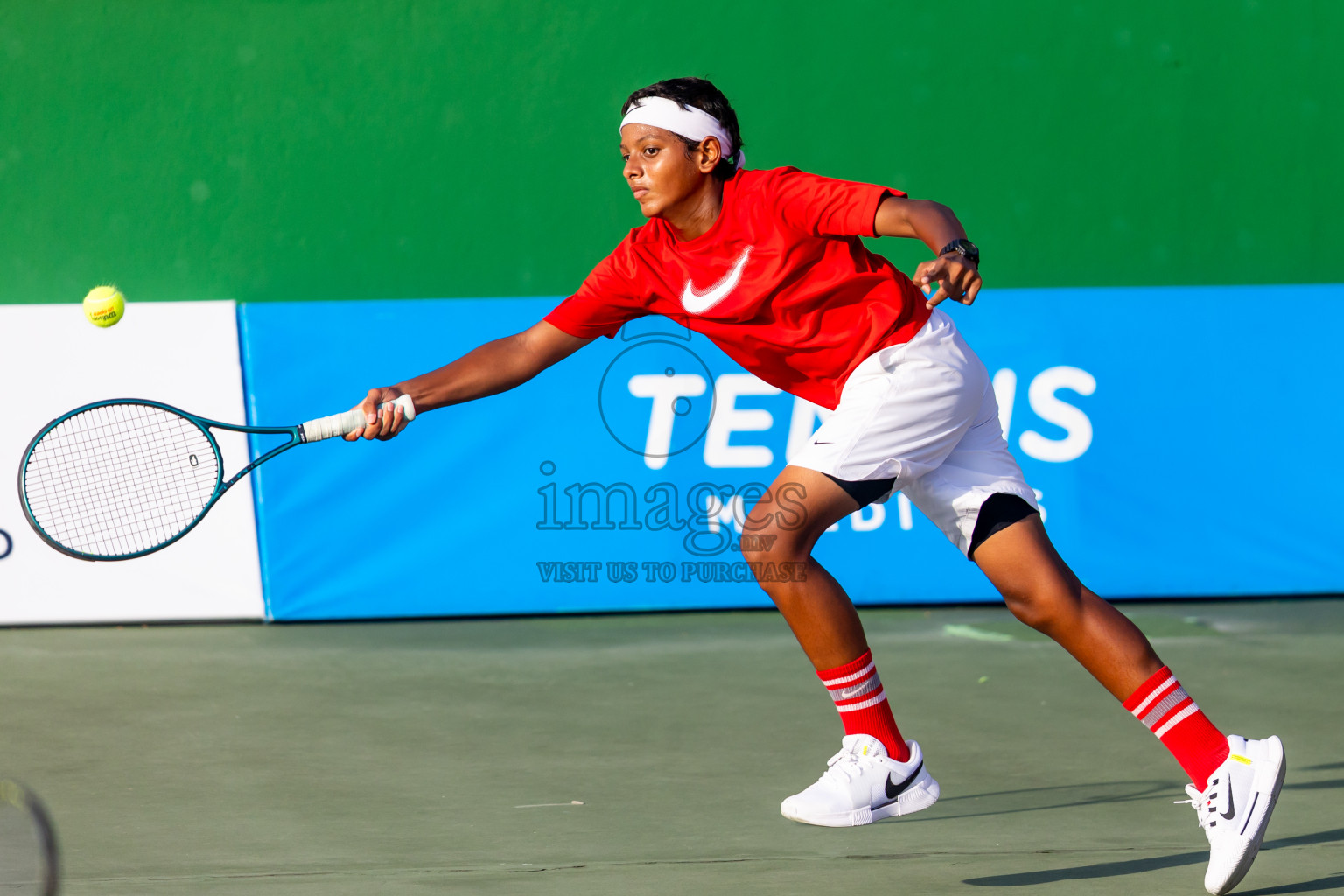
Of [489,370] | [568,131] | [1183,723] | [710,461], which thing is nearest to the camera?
[1183,723]

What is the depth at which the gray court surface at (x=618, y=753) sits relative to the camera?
9.91ft

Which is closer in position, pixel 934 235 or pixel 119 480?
pixel 934 235

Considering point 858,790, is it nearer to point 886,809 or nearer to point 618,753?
point 886,809

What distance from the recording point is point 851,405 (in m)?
3.07

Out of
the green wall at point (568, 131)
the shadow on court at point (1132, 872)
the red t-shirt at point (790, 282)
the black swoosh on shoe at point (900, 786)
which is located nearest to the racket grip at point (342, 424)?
the red t-shirt at point (790, 282)

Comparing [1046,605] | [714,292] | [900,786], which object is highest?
[714,292]

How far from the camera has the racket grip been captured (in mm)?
3236

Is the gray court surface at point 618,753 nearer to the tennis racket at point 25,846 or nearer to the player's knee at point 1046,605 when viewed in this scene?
the tennis racket at point 25,846

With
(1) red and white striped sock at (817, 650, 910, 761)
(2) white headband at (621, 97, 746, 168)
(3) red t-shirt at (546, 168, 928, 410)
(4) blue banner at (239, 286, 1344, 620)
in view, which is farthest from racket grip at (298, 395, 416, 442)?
(4) blue banner at (239, 286, 1344, 620)

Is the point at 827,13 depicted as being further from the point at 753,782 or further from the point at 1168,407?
the point at 753,782

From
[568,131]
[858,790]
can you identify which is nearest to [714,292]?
[858,790]

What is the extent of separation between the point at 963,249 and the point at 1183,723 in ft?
3.41

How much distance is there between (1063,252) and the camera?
21.4 feet

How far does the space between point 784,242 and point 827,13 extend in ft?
11.7
